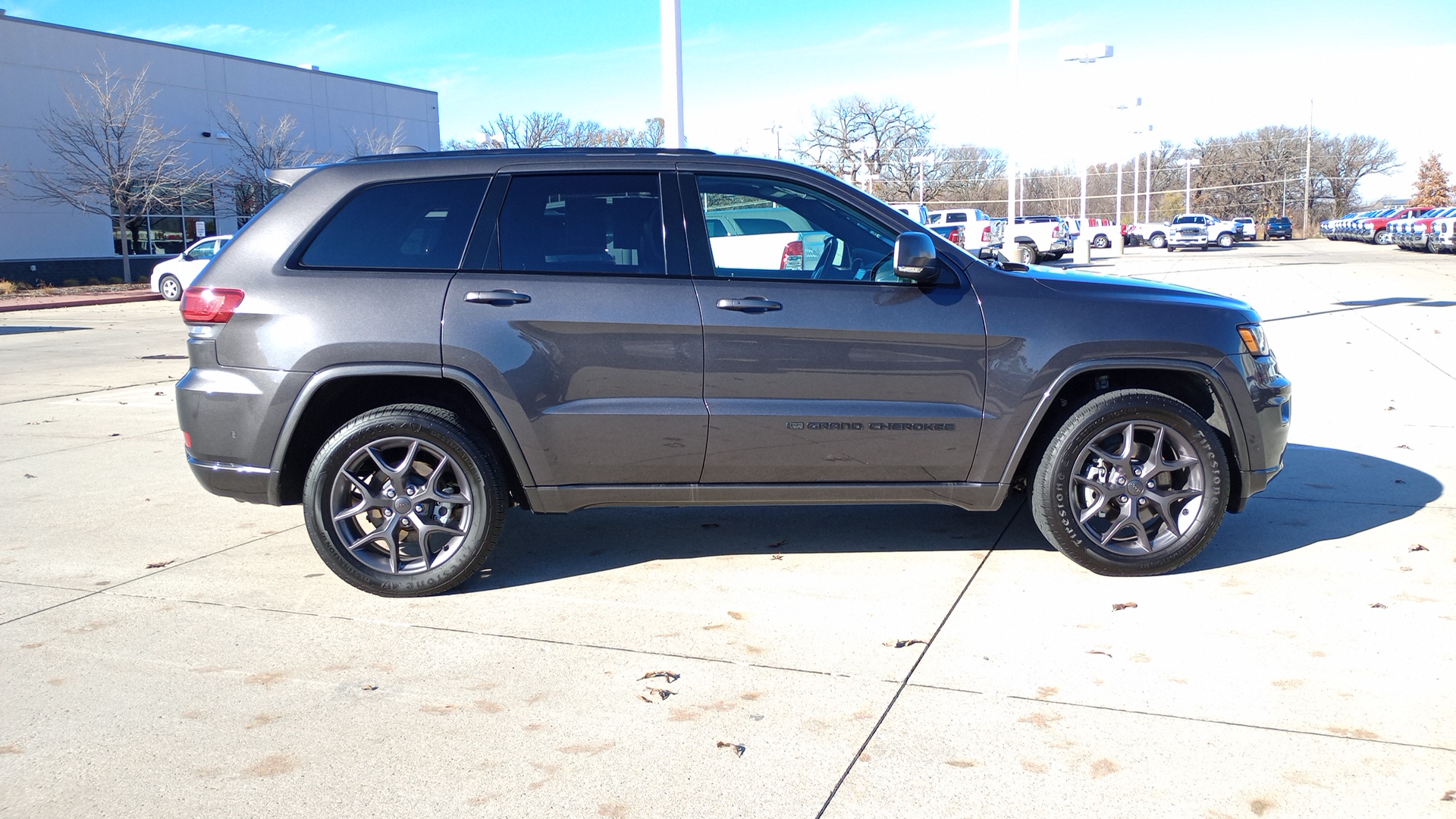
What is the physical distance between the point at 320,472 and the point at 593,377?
3.93 feet

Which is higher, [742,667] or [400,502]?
[400,502]

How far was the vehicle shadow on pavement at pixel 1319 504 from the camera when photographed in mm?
5078

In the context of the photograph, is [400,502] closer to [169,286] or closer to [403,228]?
[403,228]

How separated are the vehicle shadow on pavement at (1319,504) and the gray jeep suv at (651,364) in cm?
53

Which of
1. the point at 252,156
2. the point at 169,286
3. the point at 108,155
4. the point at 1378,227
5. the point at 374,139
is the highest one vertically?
the point at 374,139

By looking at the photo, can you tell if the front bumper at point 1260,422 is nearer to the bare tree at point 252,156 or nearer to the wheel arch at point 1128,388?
the wheel arch at point 1128,388

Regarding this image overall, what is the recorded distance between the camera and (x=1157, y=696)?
136 inches

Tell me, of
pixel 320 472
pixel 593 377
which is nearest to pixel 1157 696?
pixel 593 377

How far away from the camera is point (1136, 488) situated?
4602mm

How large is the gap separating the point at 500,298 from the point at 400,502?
0.97 m

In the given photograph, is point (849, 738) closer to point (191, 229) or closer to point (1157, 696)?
point (1157, 696)

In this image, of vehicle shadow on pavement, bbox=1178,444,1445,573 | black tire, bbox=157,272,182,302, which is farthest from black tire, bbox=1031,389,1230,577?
black tire, bbox=157,272,182,302

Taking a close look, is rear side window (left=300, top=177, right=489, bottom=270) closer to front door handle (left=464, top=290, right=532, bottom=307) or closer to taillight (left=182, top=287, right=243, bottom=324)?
front door handle (left=464, top=290, right=532, bottom=307)

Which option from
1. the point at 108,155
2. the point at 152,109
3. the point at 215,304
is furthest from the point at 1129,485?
the point at 152,109
